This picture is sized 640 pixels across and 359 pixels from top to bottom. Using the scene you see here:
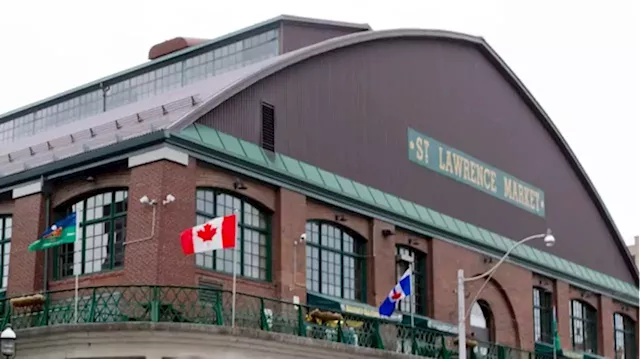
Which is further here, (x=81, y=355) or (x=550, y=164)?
(x=550, y=164)

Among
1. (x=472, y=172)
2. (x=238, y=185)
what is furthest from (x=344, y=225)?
(x=472, y=172)

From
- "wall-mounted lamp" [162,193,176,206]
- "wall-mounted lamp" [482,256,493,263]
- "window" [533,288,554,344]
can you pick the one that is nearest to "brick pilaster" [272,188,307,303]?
"wall-mounted lamp" [162,193,176,206]

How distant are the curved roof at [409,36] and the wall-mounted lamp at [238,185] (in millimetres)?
2603

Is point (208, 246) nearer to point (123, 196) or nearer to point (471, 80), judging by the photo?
point (123, 196)

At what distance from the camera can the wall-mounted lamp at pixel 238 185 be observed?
40.8 m

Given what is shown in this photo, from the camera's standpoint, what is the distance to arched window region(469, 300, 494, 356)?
2079 inches

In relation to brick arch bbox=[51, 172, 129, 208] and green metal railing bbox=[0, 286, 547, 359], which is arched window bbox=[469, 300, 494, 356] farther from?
brick arch bbox=[51, 172, 129, 208]

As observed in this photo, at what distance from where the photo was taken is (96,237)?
1599 inches

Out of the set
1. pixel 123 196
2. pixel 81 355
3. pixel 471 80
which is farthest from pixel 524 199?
pixel 81 355

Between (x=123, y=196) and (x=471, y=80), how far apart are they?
74.4 feet

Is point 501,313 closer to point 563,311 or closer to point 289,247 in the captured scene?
point 563,311

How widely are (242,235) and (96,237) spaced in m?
4.93

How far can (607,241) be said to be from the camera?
66.2 metres

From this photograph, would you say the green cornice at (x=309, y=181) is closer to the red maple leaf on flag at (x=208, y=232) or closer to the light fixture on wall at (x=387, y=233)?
the light fixture on wall at (x=387, y=233)
